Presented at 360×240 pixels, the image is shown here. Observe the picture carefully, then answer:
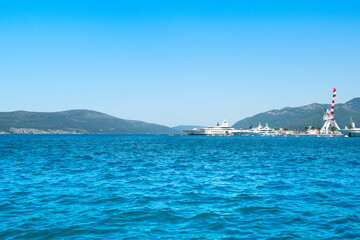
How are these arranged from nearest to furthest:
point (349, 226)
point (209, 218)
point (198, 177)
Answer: point (349, 226) → point (209, 218) → point (198, 177)

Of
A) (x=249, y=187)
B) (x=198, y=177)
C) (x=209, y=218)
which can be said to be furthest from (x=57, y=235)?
(x=198, y=177)

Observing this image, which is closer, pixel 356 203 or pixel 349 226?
pixel 349 226

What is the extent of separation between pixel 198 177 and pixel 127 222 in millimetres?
14483

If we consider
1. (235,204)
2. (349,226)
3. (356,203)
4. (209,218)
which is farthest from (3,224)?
(356,203)

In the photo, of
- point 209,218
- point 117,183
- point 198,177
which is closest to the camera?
point 209,218

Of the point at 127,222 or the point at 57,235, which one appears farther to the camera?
the point at 127,222

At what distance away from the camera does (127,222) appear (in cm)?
1370

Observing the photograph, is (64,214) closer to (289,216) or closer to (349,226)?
(289,216)

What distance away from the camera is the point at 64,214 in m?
15.0

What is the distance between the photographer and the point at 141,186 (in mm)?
22656

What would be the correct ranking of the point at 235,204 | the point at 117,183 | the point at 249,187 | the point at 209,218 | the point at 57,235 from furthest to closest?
1. the point at 117,183
2. the point at 249,187
3. the point at 235,204
4. the point at 209,218
5. the point at 57,235

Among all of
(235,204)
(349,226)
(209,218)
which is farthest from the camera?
(235,204)

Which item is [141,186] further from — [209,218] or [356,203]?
[356,203]

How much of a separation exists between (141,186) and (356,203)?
14.9 meters
